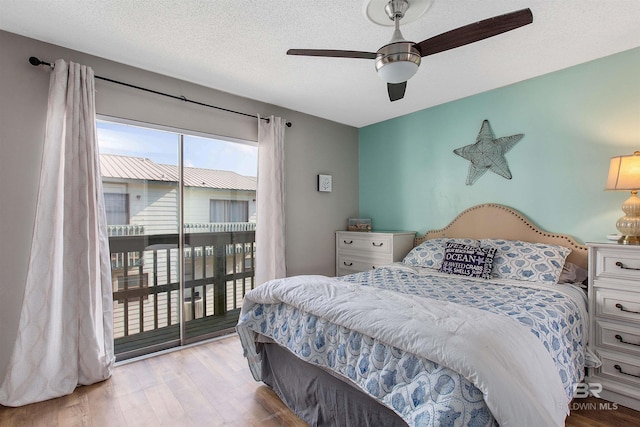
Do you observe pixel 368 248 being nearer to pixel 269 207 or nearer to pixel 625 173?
pixel 269 207

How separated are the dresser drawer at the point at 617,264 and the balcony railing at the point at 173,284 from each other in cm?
296

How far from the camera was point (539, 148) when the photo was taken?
2803mm

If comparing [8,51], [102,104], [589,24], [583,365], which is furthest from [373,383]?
Result: [8,51]

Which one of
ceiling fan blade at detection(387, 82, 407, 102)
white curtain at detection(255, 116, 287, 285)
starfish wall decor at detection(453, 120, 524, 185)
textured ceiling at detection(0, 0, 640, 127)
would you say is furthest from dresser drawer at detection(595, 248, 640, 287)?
white curtain at detection(255, 116, 287, 285)

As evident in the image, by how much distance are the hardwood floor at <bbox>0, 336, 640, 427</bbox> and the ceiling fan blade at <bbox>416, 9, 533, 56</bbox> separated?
2.19 m

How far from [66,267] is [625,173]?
389cm

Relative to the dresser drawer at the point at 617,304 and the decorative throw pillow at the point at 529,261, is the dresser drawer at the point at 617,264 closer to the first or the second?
the dresser drawer at the point at 617,304

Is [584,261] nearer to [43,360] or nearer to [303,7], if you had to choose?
[303,7]

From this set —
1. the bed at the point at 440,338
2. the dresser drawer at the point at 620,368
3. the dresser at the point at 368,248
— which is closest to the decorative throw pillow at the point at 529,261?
the bed at the point at 440,338

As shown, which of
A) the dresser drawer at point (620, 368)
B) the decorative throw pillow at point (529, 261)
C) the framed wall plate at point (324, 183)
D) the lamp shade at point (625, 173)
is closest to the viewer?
the dresser drawer at point (620, 368)

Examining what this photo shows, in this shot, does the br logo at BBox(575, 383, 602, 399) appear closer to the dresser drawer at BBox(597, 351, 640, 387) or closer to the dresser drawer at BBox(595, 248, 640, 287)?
the dresser drawer at BBox(597, 351, 640, 387)

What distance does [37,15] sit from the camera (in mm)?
1964

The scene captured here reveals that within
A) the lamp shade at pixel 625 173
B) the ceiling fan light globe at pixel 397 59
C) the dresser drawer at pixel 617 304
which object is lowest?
the dresser drawer at pixel 617 304

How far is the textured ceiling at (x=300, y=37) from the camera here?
1.88 meters
